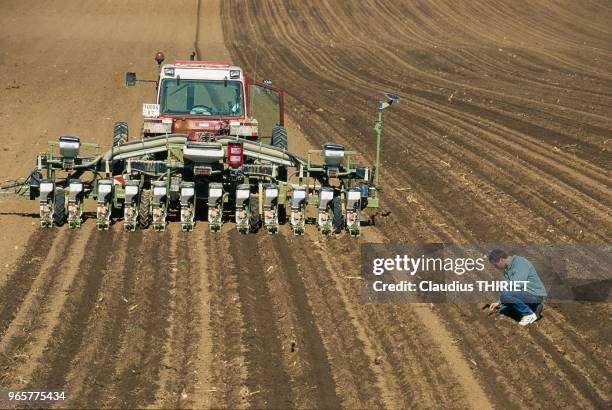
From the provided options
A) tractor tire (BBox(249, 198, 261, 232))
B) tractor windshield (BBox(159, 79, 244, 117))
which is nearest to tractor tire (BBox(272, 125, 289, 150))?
tractor windshield (BBox(159, 79, 244, 117))

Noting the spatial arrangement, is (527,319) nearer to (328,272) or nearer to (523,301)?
(523,301)

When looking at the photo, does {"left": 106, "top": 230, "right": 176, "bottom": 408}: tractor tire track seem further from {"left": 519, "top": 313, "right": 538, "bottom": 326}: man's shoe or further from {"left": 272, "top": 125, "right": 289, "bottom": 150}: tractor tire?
{"left": 519, "top": 313, "right": 538, "bottom": 326}: man's shoe

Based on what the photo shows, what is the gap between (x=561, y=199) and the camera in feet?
57.6

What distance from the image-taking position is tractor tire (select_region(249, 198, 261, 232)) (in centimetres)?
1497

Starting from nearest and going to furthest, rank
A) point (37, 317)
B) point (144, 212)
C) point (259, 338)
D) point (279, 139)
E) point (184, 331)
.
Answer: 1. point (259, 338)
2. point (184, 331)
3. point (37, 317)
4. point (144, 212)
5. point (279, 139)

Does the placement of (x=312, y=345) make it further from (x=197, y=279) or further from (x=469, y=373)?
(x=197, y=279)

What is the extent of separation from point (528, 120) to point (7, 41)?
22.7 meters

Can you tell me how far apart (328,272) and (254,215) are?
2154 mm

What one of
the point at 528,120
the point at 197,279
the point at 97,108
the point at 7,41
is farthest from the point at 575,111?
the point at 7,41

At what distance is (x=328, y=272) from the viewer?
1324 centimetres

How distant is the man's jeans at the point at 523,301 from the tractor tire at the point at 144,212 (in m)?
5.71

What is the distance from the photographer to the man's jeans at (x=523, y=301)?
37.6ft

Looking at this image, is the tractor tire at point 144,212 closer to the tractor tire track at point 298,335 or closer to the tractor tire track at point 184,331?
the tractor tire track at point 184,331

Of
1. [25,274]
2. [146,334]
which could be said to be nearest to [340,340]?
[146,334]
